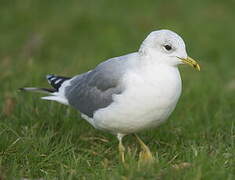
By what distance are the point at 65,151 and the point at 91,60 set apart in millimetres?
3737

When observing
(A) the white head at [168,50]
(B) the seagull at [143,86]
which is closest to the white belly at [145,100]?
(B) the seagull at [143,86]

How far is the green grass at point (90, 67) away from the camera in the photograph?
4.80 metres

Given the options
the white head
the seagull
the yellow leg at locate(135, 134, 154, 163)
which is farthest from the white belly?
the yellow leg at locate(135, 134, 154, 163)

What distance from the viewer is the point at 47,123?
6.05 metres

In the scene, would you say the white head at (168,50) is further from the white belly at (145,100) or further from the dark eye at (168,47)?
the white belly at (145,100)

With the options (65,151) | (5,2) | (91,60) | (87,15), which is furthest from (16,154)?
(5,2)

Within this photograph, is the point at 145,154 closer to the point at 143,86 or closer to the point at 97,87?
the point at 143,86

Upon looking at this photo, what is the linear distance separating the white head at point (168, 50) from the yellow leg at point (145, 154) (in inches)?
31.9

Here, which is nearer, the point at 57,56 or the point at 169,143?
the point at 169,143

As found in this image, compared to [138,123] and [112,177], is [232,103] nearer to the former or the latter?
[138,123]

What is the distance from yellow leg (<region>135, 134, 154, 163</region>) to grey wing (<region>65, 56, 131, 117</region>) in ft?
1.77

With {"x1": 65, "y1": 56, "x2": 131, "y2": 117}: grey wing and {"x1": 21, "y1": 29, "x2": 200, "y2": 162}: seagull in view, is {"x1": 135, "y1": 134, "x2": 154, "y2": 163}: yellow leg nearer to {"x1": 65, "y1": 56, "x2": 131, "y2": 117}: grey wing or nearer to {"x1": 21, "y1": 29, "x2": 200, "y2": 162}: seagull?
{"x1": 21, "y1": 29, "x2": 200, "y2": 162}: seagull

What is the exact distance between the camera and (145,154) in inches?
201

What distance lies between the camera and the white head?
5.03 m
